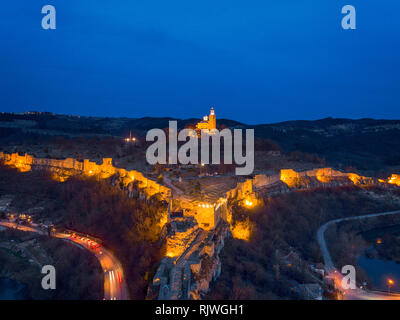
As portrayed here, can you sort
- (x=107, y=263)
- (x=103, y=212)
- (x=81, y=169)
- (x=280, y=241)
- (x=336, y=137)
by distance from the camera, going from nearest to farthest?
(x=107, y=263)
(x=280, y=241)
(x=103, y=212)
(x=81, y=169)
(x=336, y=137)

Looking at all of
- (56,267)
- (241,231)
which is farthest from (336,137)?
(56,267)

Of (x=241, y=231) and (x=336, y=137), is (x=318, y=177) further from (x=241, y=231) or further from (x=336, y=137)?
(x=336, y=137)

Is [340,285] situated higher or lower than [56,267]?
lower

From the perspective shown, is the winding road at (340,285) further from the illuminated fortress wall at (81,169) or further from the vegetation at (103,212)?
the illuminated fortress wall at (81,169)

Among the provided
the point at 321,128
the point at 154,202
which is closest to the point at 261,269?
the point at 154,202

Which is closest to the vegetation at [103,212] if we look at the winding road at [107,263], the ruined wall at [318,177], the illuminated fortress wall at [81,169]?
the winding road at [107,263]

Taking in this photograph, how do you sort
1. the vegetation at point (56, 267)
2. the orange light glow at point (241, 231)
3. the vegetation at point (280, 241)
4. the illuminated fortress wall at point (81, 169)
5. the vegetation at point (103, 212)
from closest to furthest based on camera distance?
the vegetation at point (280, 241)
the vegetation at point (103, 212)
the vegetation at point (56, 267)
the orange light glow at point (241, 231)
the illuminated fortress wall at point (81, 169)
